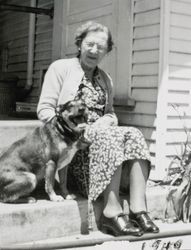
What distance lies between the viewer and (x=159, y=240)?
3318 millimetres

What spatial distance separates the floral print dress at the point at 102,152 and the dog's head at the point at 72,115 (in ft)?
0.43

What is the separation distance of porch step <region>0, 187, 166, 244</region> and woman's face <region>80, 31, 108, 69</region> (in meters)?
1.22

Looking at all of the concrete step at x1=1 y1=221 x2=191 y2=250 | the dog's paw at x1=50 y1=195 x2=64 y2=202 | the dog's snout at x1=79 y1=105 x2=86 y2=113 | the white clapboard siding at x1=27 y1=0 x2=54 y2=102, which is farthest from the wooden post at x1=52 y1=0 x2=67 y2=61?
the concrete step at x1=1 y1=221 x2=191 y2=250

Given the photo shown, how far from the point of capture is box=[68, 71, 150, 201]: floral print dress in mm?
3383

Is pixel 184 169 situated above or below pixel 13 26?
below

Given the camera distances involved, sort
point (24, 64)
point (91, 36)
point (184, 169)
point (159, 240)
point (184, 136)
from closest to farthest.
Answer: point (159, 240), point (91, 36), point (184, 169), point (184, 136), point (24, 64)

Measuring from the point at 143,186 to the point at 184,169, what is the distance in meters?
1.04

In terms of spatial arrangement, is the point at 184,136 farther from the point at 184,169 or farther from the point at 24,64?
the point at 24,64

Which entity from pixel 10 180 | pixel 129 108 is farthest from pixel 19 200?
pixel 129 108

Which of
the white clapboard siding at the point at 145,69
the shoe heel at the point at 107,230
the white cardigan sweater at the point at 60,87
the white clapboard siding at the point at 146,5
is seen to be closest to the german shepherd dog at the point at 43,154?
the white cardigan sweater at the point at 60,87

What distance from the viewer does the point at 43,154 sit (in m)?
3.43

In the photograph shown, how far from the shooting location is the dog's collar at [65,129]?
3393 mm

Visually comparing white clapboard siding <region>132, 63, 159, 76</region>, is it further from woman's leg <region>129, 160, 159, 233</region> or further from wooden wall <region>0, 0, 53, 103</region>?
wooden wall <region>0, 0, 53, 103</region>

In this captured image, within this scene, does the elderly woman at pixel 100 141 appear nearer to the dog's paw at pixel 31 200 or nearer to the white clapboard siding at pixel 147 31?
the dog's paw at pixel 31 200
